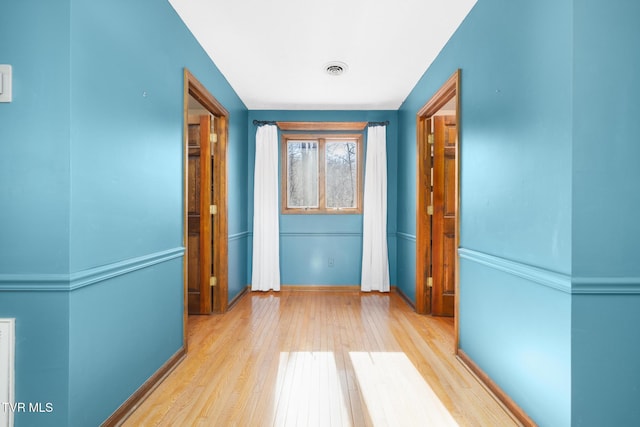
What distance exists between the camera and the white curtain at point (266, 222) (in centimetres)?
456

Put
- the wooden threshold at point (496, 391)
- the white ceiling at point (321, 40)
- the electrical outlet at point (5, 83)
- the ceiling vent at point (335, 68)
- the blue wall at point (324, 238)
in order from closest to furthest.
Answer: the electrical outlet at point (5, 83) → the wooden threshold at point (496, 391) → the white ceiling at point (321, 40) → the ceiling vent at point (335, 68) → the blue wall at point (324, 238)

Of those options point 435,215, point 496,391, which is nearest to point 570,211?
point 496,391

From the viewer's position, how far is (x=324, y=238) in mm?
4719

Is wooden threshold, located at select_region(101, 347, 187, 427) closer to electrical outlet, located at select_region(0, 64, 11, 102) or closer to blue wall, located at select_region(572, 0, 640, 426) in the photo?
electrical outlet, located at select_region(0, 64, 11, 102)

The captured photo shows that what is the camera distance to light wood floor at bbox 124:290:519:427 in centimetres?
177

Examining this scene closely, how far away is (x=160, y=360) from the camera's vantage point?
86.0 inches

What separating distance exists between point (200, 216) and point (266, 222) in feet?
3.63

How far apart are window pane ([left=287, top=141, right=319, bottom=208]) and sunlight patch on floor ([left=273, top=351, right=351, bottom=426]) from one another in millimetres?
2547

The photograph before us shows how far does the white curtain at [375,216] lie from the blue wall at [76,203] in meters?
3.03

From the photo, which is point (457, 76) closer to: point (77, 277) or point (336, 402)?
point (336, 402)

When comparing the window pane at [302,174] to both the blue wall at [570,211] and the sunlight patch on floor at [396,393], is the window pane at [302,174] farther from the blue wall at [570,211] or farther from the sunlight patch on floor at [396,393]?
the blue wall at [570,211]

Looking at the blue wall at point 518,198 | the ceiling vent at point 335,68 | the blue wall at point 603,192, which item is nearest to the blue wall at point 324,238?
the ceiling vent at point 335,68

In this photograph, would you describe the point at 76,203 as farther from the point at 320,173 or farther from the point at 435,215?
the point at 320,173

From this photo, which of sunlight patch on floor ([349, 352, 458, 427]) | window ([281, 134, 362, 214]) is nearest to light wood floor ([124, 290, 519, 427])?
sunlight patch on floor ([349, 352, 458, 427])
